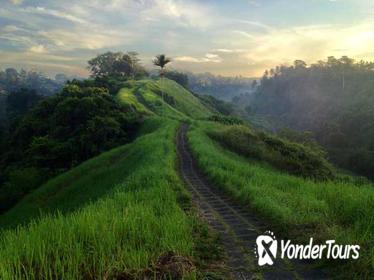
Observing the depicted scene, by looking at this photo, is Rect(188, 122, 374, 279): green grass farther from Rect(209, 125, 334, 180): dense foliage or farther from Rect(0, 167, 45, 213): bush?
Rect(0, 167, 45, 213): bush

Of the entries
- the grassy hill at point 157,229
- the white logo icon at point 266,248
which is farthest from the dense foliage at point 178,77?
the white logo icon at point 266,248

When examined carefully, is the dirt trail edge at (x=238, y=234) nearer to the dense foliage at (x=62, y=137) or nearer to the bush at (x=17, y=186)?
the bush at (x=17, y=186)

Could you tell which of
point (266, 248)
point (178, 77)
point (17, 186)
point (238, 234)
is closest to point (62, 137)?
point (17, 186)

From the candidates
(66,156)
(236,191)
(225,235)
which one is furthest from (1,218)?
(225,235)

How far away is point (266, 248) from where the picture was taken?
8.87 m

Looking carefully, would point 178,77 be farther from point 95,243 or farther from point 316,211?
point 95,243

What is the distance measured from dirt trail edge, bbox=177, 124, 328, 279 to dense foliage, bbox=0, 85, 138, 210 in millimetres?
34686

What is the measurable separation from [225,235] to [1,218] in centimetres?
3220

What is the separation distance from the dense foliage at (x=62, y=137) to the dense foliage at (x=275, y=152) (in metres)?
19.0

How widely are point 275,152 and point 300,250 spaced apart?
3112 centimetres

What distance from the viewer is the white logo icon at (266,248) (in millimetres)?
8094

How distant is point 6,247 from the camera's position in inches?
297

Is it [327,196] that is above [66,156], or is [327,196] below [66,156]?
above

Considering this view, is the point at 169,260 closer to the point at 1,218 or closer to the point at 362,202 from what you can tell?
the point at 362,202
